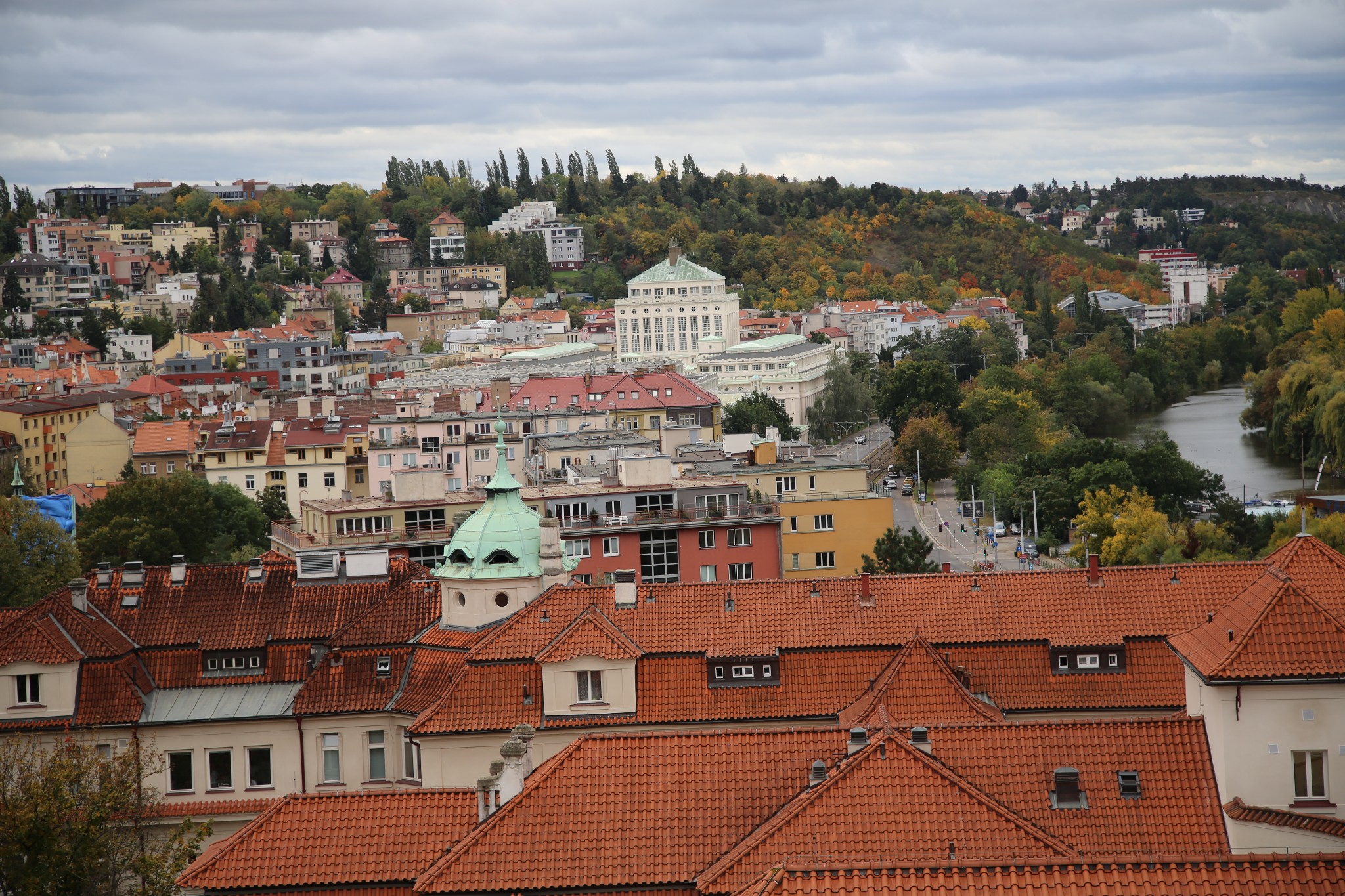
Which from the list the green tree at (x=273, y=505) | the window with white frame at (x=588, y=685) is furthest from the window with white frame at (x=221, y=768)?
the green tree at (x=273, y=505)

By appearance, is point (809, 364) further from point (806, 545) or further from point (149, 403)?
point (806, 545)

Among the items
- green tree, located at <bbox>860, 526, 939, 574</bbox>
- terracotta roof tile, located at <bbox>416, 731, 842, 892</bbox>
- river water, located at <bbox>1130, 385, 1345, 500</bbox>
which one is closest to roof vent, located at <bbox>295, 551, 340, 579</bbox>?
terracotta roof tile, located at <bbox>416, 731, 842, 892</bbox>

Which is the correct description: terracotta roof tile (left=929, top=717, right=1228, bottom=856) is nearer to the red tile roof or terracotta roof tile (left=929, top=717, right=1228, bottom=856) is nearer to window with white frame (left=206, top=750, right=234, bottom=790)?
the red tile roof

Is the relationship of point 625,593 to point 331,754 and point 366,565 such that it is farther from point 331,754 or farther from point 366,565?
point 366,565

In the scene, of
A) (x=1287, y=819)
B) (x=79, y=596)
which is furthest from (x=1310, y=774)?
(x=79, y=596)

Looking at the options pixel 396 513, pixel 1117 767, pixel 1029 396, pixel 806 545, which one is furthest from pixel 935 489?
pixel 1117 767

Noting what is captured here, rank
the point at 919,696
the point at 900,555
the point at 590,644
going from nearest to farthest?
the point at 919,696 → the point at 590,644 → the point at 900,555
